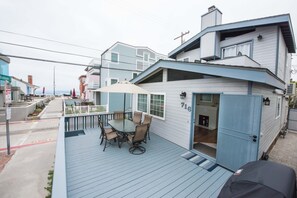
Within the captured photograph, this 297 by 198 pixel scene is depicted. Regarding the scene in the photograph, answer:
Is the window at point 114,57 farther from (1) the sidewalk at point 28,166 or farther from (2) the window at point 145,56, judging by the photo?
(1) the sidewalk at point 28,166

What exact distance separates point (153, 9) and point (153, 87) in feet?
20.0

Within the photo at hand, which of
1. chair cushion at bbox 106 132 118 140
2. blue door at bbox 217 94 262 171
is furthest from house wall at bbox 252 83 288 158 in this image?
chair cushion at bbox 106 132 118 140

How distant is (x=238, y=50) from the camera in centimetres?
670

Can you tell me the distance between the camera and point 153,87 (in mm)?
6762

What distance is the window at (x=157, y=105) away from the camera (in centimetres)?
620

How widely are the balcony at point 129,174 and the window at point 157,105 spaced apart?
1810 mm

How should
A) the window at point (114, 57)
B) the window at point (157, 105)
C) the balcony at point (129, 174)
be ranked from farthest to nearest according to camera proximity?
the window at point (114, 57) < the window at point (157, 105) < the balcony at point (129, 174)

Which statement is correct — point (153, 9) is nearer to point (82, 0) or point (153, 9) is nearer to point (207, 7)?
point (207, 7)

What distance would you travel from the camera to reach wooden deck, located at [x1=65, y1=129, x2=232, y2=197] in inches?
110

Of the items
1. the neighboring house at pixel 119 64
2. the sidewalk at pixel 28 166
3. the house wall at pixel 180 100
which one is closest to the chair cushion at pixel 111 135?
the sidewalk at pixel 28 166

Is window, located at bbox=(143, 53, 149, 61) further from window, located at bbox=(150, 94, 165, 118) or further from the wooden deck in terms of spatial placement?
the wooden deck

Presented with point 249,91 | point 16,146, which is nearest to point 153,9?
point 249,91

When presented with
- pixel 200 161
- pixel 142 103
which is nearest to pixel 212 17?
pixel 142 103

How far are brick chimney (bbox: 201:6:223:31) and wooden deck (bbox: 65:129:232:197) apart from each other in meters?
7.92
